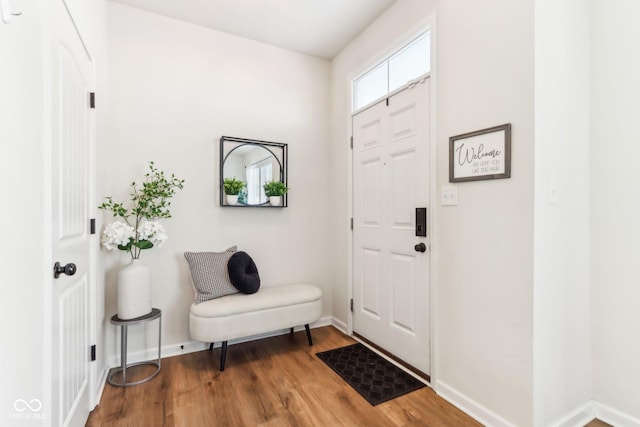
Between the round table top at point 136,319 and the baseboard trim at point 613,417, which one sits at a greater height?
the round table top at point 136,319

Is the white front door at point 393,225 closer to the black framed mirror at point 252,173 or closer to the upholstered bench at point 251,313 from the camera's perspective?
the upholstered bench at point 251,313

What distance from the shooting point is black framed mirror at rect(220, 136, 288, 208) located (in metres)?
2.69

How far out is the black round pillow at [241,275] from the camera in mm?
2453

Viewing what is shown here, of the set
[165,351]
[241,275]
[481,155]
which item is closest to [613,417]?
[481,155]

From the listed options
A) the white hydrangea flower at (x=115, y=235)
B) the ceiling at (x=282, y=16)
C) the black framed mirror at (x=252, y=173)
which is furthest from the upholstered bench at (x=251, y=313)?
the ceiling at (x=282, y=16)

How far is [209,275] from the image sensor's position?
2430 mm

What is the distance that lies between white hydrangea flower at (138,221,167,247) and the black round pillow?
21.8 inches

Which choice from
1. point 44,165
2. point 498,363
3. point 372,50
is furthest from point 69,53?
point 498,363

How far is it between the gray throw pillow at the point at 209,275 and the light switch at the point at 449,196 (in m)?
1.75

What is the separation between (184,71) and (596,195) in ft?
10.1

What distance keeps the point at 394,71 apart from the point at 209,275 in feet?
7.27

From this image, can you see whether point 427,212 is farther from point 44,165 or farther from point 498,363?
point 44,165

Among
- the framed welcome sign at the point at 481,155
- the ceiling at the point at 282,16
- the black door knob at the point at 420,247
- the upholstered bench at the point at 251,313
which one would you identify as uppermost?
the ceiling at the point at 282,16

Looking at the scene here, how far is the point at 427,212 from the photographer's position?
2094mm
